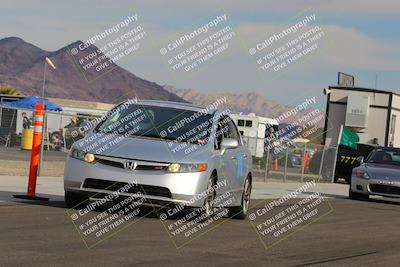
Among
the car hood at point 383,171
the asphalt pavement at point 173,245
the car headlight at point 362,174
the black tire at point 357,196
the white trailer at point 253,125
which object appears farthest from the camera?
the white trailer at point 253,125

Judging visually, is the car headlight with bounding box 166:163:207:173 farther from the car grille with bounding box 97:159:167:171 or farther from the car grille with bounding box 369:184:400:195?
the car grille with bounding box 369:184:400:195

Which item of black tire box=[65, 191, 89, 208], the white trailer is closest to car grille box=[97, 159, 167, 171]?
black tire box=[65, 191, 89, 208]

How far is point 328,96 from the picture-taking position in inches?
2199

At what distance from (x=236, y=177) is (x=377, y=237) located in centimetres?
220

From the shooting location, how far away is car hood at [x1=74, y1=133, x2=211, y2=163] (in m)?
11.2

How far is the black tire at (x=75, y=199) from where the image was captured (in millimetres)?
11688

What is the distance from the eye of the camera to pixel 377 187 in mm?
21547

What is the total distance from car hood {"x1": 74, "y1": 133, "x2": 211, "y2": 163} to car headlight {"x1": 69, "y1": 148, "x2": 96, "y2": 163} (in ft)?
0.18

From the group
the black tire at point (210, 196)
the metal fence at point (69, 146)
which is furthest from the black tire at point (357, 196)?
the black tire at point (210, 196)

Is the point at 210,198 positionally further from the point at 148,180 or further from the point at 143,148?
the point at 143,148

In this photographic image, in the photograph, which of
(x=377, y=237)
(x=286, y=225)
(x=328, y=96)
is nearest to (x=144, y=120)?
(x=286, y=225)

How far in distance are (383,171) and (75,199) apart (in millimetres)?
11514

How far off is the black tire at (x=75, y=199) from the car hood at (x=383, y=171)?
1112cm

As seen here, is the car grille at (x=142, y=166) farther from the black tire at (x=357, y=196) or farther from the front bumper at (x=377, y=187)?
the black tire at (x=357, y=196)
